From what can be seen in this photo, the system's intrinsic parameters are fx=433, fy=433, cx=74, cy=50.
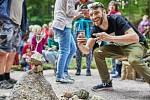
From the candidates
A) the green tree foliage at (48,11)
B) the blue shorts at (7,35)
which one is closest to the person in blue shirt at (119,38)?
the blue shorts at (7,35)

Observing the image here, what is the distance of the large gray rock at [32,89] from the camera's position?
4.20 metres

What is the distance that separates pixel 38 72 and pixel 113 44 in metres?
2.08

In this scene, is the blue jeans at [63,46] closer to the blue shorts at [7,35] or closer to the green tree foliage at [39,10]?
the blue shorts at [7,35]

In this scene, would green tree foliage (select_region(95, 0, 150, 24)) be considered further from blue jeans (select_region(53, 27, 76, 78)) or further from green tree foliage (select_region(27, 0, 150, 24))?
blue jeans (select_region(53, 27, 76, 78))

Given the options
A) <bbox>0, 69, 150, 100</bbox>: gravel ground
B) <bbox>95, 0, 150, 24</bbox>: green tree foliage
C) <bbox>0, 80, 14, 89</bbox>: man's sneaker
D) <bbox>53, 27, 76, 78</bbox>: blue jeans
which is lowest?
<bbox>0, 69, 150, 100</bbox>: gravel ground

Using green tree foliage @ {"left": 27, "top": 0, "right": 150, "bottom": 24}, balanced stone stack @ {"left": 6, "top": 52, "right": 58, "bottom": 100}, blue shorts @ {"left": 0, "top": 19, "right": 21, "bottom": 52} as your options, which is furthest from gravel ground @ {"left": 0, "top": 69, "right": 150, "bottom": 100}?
green tree foliage @ {"left": 27, "top": 0, "right": 150, "bottom": 24}

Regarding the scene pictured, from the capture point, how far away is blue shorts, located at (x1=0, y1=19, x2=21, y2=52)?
6.35 m

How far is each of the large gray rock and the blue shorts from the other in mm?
2031

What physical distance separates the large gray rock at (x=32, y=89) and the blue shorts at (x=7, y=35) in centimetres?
203

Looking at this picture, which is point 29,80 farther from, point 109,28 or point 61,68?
point 61,68

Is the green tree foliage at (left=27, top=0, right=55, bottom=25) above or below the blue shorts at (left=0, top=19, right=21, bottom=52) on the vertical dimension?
above

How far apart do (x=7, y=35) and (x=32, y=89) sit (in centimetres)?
223

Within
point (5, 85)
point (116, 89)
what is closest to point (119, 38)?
point (116, 89)

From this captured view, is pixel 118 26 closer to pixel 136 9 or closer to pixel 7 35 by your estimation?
pixel 7 35
